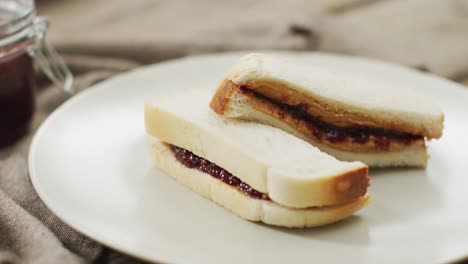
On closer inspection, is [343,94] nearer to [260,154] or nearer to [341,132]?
[341,132]

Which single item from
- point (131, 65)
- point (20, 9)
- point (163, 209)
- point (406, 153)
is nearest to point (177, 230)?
point (163, 209)

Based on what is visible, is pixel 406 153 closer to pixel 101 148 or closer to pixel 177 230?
pixel 177 230

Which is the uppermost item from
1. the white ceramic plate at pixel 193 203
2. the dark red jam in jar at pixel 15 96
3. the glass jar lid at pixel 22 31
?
the white ceramic plate at pixel 193 203

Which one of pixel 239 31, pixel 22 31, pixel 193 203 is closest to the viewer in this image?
pixel 193 203

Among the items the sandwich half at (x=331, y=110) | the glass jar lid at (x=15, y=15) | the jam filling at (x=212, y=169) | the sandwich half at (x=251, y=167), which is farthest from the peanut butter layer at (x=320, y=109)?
the glass jar lid at (x=15, y=15)

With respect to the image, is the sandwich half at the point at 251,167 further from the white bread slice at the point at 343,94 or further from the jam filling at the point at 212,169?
the white bread slice at the point at 343,94

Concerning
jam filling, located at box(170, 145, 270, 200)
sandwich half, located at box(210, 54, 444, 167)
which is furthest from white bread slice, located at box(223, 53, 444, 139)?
jam filling, located at box(170, 145, 270, 200)

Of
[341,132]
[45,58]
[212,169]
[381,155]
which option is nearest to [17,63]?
[45,58]
